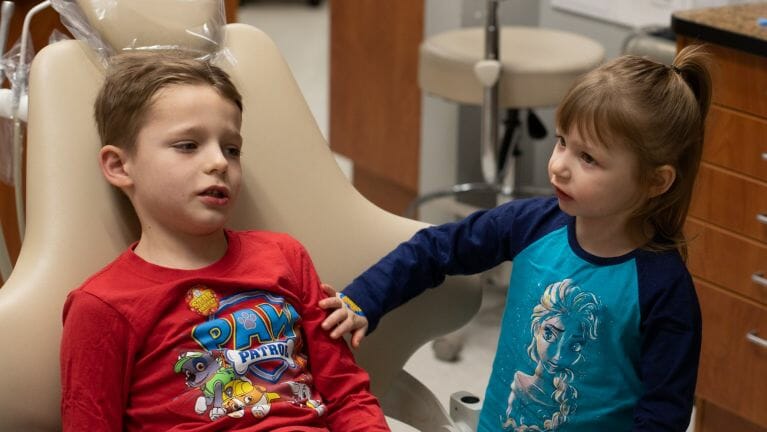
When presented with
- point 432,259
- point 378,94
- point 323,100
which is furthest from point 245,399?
point 323,100

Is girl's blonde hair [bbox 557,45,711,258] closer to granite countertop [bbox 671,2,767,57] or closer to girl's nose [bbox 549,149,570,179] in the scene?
girl's nose [bbox 549,149,570,179]

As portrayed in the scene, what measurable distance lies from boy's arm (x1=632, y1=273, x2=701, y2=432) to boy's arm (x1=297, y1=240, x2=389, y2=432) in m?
0.34

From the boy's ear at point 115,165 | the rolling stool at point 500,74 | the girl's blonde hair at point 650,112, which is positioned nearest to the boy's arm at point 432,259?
the girl's blonde hair at point 650,112

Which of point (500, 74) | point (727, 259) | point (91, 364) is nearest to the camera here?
point (91, 364)

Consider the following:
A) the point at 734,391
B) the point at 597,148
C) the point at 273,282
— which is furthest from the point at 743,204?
the point at 273,282

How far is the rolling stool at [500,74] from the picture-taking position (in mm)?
2738

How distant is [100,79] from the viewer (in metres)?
1.63

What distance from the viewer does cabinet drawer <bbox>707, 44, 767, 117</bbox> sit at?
2137mm

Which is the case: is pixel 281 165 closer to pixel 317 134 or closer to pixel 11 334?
pixel 317 134

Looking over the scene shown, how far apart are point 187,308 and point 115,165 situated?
0.22m

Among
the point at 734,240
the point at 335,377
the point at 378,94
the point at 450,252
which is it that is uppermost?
the point at 450,252

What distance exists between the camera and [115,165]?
1.54 m

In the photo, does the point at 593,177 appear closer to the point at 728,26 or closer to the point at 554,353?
the point at 554,353

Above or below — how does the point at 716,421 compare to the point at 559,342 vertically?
below
